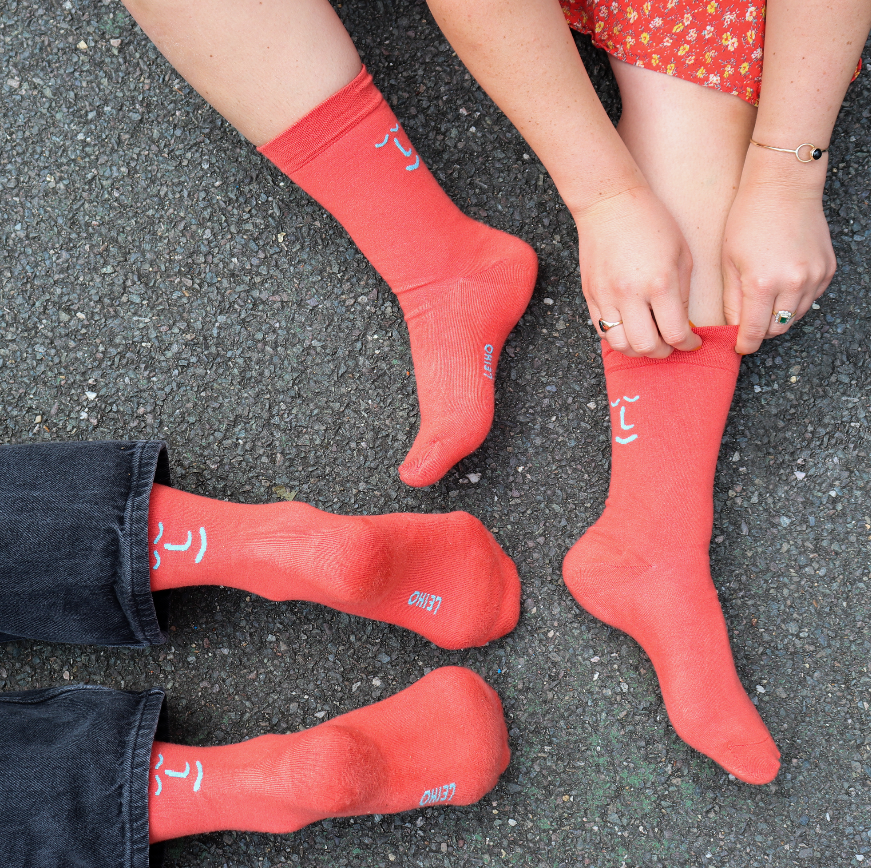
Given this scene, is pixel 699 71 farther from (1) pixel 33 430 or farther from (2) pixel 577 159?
(1) pixel 33 430

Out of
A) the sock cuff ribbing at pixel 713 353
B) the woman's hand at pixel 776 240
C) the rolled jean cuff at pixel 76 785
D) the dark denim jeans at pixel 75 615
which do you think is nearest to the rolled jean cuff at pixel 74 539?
the dark denim jeans at pixel 75 615

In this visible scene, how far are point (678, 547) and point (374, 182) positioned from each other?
0.69m

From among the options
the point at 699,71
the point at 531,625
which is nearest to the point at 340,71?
the point at 699,71

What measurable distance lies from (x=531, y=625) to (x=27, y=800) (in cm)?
75

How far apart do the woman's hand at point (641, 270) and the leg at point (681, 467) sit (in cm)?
5

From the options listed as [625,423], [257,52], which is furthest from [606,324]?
[257,52]

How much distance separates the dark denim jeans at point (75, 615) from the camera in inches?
Result: 37.8

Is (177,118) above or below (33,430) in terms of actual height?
above

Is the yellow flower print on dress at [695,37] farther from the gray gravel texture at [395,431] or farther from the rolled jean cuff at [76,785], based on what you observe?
the rolled jean cuff at [76,785]

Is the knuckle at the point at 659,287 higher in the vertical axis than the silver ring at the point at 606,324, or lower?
higher

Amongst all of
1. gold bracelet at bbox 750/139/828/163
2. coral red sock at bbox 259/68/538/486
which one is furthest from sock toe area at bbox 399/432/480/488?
gold bracelet at bbox 750/139/828/163

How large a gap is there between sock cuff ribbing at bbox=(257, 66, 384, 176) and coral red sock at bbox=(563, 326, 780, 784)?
1.63ft

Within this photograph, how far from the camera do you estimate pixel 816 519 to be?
46.0 inches

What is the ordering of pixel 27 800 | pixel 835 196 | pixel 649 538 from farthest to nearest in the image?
1. pixel 835 196
2. pixel 649 538
3. pixel 27 800
